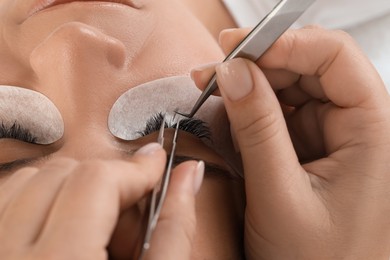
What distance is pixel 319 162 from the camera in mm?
769

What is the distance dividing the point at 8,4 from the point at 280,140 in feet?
1.94

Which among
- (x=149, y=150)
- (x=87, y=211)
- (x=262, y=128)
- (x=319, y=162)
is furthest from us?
(x=319, y=162)

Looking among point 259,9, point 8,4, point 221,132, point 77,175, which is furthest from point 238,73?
point 259,9

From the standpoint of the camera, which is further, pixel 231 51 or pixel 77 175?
pixel 231 51

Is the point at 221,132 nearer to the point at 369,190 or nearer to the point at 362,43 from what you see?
the point at 369,190

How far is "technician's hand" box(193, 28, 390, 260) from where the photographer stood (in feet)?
2.22

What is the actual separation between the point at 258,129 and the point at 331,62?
176mm

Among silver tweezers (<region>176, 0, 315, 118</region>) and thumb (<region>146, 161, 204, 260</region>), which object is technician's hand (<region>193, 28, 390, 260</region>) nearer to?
silver tweezers (<region>176, 0, 315, 118</region>)

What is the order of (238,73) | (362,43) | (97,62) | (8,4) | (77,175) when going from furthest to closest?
(362,43), (8,4), (97,62), (238,73), (77,175)

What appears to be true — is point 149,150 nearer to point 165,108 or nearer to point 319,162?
point 165,108

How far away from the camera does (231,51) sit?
69 cm

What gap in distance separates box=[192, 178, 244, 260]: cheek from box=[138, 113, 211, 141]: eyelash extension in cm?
9

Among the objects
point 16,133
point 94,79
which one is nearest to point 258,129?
point 94,79

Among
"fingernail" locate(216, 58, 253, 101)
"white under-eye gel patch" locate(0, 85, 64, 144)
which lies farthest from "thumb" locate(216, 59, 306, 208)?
"white under-eye gel patch" locate(0, 85, 64, 144)
